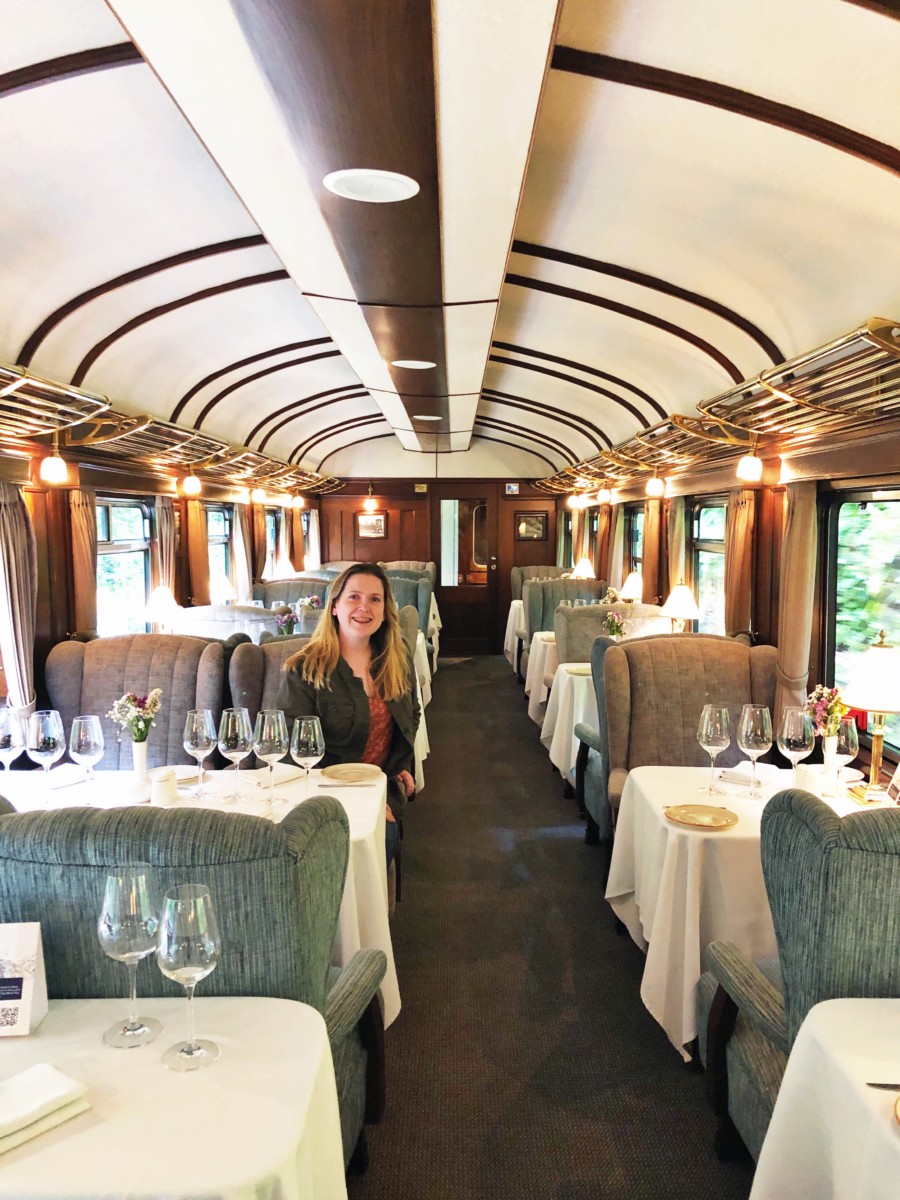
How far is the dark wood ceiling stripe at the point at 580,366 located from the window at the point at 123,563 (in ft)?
10.6

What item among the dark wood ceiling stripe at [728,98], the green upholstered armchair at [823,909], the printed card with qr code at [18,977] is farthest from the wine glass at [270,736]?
the dark wood ceiling stripe at [728,98]

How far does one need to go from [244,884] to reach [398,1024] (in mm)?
1833

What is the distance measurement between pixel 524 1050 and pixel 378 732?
1.29 metres

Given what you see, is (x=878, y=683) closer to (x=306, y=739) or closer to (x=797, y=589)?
(x=306, y=739)

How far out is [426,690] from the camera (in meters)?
8.03

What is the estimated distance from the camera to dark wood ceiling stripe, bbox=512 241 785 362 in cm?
411

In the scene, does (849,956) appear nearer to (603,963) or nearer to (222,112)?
(603,963)

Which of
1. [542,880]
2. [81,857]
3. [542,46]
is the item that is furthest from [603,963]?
[542,46]

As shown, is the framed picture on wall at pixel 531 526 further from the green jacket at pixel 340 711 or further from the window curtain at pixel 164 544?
the green jacket at pixel 340 711

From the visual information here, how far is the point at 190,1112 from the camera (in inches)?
50.1

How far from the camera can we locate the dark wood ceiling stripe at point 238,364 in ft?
21.1

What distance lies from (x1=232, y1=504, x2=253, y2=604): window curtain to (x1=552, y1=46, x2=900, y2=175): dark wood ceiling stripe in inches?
285

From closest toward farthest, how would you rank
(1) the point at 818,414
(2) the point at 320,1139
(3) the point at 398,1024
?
(2) the point at 320,1139 → (3) the point at 398,1024 → (1) the point at 818,414

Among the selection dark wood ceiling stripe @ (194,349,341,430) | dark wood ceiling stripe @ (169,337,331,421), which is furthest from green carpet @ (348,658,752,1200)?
dark wood ceiling stripe @ (194,349,341,430)
